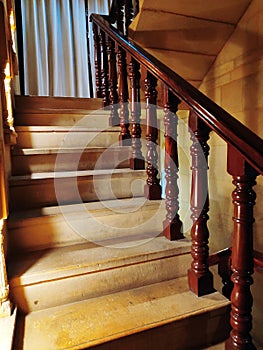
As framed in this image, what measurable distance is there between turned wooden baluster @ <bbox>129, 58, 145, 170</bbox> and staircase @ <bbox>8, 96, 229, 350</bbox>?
8cm

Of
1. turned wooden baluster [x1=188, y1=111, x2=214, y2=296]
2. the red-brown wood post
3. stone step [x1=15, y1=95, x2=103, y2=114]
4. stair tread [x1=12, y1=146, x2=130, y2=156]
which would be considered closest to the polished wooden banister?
turned wooden baluster [x1=188, y1=111, x2=214, y2=296]

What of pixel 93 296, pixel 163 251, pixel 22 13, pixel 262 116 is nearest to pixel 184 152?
pixel 262 116

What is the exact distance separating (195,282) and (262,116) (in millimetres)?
1494

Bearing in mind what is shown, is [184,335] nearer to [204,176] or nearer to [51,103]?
[204,176]

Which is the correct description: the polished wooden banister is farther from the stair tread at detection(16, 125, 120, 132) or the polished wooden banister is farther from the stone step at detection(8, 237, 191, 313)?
the stair tread at detection(16, 125, 120, 132)

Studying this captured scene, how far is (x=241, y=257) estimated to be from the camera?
0.86 m

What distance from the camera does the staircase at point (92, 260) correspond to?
0.93 metres

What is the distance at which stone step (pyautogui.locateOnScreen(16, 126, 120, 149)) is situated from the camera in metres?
1.70

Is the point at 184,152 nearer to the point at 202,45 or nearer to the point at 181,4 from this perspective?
the point at 202,45

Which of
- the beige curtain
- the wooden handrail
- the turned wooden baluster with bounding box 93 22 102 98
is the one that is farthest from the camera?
the beige curtain

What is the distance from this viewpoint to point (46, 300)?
104cm

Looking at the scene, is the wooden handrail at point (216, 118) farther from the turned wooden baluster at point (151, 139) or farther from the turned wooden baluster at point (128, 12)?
the turned wooden baluster at point (128, 12)

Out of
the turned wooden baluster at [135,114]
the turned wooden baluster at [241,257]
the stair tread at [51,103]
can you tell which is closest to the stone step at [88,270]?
the turned wooden baluster at [241,257]

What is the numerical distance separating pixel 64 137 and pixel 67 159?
20 centimetres
